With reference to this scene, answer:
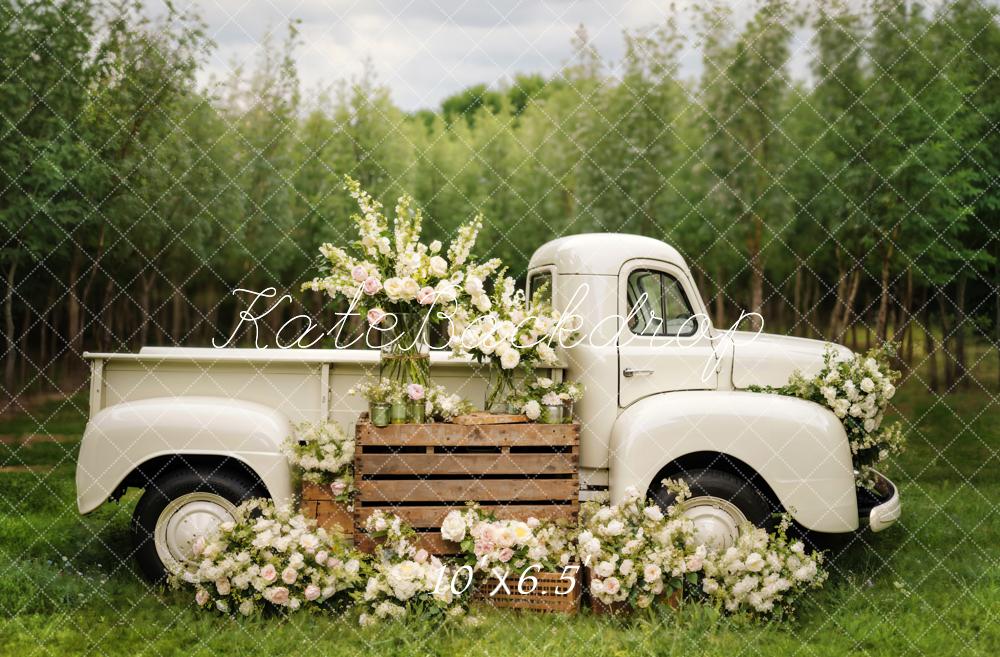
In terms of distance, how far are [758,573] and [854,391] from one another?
1303mm

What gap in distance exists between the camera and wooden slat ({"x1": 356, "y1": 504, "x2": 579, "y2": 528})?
4.92m

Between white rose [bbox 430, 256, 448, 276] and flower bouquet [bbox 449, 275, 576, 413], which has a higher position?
white rose [bbox 430, 256, 448, 276]

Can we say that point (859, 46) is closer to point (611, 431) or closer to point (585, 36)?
point (585, 36)

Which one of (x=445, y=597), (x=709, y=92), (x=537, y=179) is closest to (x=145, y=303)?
(x=537, y=179)

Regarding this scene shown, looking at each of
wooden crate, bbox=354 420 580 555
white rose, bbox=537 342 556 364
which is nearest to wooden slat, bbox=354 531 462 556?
wooden crate, bbox=354 420 580 555

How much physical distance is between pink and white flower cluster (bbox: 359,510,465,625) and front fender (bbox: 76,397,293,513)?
613 millimetres

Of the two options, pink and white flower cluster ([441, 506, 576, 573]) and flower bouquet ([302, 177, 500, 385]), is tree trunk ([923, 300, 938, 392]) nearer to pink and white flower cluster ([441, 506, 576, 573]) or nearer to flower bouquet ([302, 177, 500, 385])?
pink and white flower cluster ([441, 506, 576, 573])

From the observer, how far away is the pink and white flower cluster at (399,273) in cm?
502

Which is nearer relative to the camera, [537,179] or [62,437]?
[62,437]

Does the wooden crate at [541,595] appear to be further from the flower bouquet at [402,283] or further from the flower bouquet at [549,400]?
the flower bouquet at [402,283]

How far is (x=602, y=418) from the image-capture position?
5285 mm

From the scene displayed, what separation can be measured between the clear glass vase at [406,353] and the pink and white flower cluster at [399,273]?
0.05m

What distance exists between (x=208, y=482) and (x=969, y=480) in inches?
303

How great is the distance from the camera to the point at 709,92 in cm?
1445
